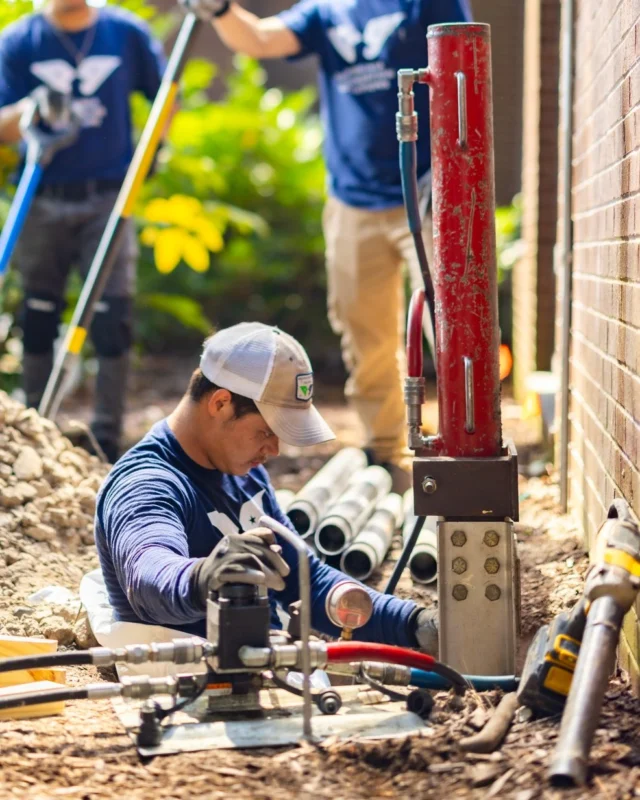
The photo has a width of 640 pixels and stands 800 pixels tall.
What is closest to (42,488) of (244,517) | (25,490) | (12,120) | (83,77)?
(25,490)

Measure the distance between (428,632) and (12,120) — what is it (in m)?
4.22

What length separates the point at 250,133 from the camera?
11.7 meters

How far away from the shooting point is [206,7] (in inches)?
229

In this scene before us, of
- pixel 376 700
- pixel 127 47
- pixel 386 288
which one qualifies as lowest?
pixel 376 700

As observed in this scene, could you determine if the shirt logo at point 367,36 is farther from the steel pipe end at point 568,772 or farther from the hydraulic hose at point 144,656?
the steel pipe end at point 568,772

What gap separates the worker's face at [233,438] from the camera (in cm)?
344

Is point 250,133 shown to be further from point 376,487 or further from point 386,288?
point 376,487

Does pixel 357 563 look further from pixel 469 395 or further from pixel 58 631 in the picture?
pixel 469 395

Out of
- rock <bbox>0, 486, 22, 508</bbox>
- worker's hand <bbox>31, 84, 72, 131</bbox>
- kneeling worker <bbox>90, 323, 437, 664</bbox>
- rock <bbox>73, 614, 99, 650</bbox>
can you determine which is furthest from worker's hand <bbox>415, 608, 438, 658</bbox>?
worker's hand <bbox>31, 84, 72, 131</bbox>

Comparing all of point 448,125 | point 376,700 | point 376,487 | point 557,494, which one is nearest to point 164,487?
point 376,700

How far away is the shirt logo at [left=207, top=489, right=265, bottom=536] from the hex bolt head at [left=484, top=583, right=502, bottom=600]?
2.45 ft

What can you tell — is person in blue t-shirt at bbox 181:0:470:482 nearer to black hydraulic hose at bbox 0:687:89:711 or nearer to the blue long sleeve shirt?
the blue long sleeve shirt

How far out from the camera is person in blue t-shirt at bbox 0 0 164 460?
263 inches

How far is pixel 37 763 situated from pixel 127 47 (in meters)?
4.95
